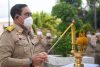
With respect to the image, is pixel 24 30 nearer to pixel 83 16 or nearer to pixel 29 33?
pixel 29 33

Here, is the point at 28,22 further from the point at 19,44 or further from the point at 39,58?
the point at 39,58

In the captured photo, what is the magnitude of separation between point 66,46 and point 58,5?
13.6 metres

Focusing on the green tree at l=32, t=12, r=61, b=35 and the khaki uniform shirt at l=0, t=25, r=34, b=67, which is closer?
the khaki uniform shirt at l=0, t=25, r=34, b=67

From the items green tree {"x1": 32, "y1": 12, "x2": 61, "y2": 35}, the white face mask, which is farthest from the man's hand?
green tree {"x1": 32, "y1": 12, "x2": 61, "y2": 35}

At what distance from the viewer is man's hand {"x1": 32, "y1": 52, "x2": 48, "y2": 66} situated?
296 centimetres

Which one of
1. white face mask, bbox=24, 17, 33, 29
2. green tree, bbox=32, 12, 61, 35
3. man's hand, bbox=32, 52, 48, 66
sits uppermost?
white face mask, bbox=24, 17, 33, 29

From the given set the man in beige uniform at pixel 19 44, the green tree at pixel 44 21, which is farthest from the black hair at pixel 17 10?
the green tree at pixel 44 21

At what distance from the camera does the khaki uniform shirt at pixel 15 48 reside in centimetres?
304

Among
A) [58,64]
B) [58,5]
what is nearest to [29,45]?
[58,64]

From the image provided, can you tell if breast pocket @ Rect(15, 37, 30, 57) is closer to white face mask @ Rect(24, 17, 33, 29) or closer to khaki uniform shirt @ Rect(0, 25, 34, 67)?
khaki uniform shirt @ Rect(0, 25, 34, 67)

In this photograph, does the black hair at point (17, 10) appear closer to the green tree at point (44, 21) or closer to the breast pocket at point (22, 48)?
the breast pocket at point (22, 48)

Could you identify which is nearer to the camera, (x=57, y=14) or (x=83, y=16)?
(x=57, y=14)

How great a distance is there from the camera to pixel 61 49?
9875 millimetres

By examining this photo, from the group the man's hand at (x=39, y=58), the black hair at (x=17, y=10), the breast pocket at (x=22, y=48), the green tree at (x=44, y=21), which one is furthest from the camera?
the green tree at (x=44, y=21)
